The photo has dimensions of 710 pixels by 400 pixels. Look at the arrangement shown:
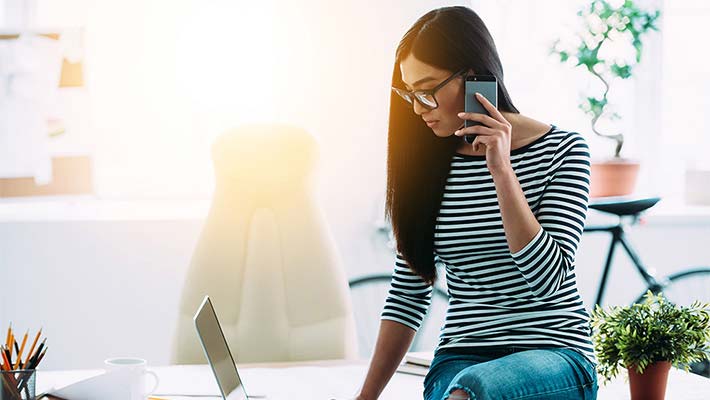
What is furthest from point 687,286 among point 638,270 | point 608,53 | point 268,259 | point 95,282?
point 95,282

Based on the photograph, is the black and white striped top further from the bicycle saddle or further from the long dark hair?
the bicycle saddle

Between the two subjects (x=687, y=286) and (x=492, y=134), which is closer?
(x=492, y=134)

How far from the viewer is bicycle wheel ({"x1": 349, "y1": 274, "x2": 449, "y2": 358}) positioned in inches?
113

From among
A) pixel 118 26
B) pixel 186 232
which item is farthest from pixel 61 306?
pixel 118 26

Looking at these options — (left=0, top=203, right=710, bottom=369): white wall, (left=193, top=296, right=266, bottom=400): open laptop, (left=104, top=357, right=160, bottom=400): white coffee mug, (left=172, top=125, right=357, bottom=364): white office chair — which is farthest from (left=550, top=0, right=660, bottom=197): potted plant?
(left=104, top=357, right=160, bottom=400): white coffee mug

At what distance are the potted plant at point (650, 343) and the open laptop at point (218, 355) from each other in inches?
24.8

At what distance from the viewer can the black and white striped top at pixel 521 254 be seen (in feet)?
4.35

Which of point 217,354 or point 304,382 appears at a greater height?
point 217,354

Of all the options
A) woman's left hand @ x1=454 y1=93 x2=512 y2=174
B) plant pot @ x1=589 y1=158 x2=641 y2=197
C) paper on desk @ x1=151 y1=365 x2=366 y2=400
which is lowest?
paper on desk @ x1=151 y1=365 x2=366 y2=400

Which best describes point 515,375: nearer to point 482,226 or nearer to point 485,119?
point 482,226

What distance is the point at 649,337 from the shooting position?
4.51ft

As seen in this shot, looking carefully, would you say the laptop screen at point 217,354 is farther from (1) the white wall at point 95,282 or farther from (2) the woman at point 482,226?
(1) the white wall at point 95,282

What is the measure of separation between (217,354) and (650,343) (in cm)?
73

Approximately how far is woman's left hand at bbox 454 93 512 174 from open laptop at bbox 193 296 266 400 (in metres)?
0.52
